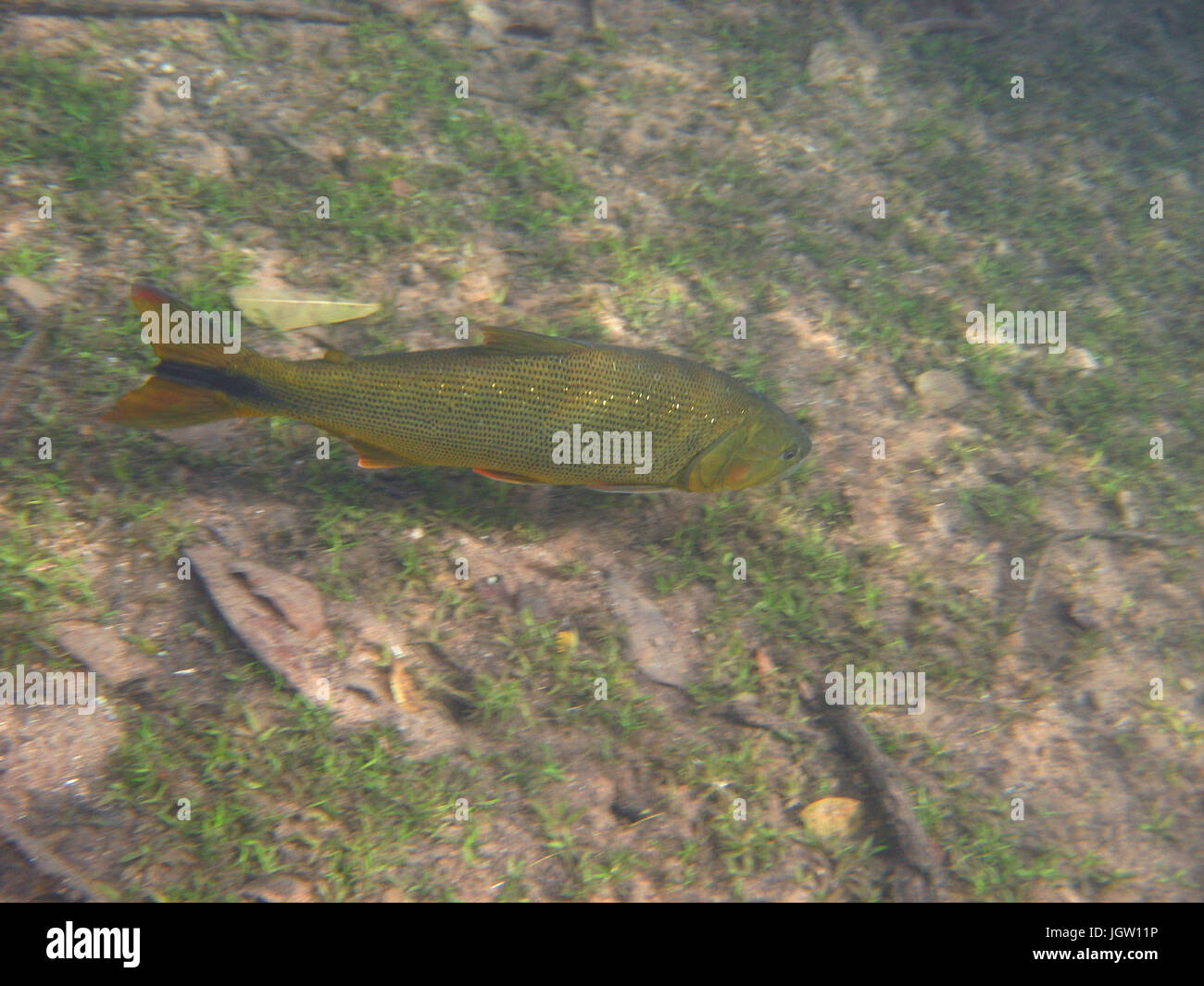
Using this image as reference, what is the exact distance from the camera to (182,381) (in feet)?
9.84

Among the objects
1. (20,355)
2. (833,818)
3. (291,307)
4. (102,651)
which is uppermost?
(291,307)

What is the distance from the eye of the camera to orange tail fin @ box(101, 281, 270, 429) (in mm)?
2941

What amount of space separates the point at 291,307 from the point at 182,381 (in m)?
1.77

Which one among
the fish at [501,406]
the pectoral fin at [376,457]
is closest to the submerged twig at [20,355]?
the fish at [501,406]

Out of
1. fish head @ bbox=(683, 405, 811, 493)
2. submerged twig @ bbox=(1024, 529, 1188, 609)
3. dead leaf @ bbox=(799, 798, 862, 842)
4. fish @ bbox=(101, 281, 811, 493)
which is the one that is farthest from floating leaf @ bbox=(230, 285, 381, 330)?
submerged twig @ bbox=(1024, 529, 1188, 609)

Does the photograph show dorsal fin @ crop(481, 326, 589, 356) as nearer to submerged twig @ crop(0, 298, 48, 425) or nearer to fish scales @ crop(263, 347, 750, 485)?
fish scales @ crop(263, 347, 750, 485)

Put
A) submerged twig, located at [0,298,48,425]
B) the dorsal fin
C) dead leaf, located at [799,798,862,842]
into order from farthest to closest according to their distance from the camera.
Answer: submerged twig, located at [0,298,48,425] < dead leaf, located at [799,798,862,842] < the dorsal fin

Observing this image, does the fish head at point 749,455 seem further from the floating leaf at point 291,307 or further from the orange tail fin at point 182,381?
the floating leaf at point 291,307

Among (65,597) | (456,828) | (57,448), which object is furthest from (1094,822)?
(57,448)

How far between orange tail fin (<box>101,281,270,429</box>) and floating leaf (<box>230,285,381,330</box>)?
5.07ft

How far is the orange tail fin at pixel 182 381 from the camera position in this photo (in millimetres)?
2941

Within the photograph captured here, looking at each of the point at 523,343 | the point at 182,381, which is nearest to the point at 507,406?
the point at 523,343

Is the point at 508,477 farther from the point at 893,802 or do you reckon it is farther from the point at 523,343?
the point at 893,802

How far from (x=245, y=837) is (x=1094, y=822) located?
416 cm
